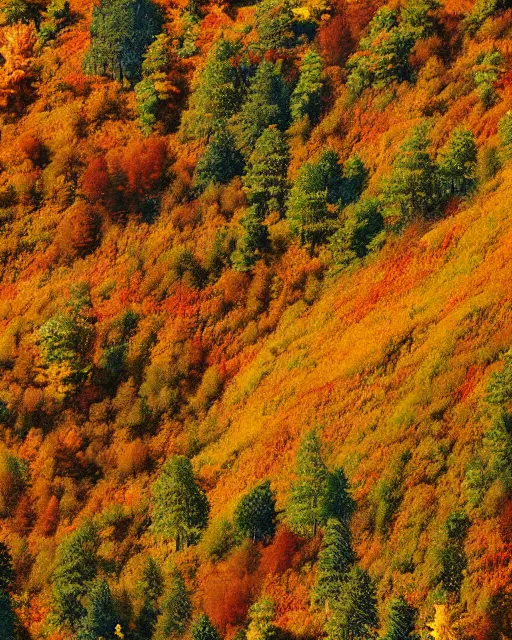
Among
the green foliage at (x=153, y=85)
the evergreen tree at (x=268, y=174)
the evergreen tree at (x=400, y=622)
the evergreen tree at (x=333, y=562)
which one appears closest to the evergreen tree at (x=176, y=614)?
the evergreen tree at (x=333, y=562)

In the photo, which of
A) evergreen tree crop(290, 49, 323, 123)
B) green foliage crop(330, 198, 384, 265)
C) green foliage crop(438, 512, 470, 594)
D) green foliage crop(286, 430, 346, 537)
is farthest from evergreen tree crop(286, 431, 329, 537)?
evergreen tree crop(290, 49, 323, 123)

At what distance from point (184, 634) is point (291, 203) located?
99.7 ft

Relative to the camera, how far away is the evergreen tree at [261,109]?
3366 inches

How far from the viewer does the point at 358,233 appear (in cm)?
7769

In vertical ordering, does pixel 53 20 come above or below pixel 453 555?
above

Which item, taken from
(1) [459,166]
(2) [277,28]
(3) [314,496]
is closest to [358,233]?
(1) [459,166]

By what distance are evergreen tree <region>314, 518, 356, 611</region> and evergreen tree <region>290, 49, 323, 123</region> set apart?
3374 cm

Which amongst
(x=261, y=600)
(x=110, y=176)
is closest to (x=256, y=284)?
(x=110, y=176)

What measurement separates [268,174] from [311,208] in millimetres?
5452

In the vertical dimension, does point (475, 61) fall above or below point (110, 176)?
below

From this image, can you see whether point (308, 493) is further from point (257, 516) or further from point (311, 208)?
point (311, 208)

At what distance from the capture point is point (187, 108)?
8994 cm

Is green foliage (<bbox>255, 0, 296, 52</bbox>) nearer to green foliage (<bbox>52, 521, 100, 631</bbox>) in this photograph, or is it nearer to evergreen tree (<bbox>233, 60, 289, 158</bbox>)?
evergreen tree (<bbox>233, 60, 289, 158</bbox>)

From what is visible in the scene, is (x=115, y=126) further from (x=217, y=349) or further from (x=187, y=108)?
(x=217, y=349)
